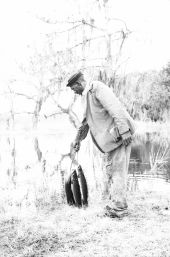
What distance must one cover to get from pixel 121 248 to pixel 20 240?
102 centimetres

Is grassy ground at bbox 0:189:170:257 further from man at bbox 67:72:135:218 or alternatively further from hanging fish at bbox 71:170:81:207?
man at bbox 67:72:135:218

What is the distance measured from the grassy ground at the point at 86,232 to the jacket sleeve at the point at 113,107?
1.04 m

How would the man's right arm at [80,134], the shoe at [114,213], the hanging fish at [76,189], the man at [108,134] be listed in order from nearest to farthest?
the man at [108,134], the shoe at [114,213], the man's right arm at [80,134], the hanging fish at [76,189]

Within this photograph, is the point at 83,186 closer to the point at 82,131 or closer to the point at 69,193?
the point at 69,193

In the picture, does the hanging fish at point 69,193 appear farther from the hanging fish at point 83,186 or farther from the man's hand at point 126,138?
the man's hand at point 126,138

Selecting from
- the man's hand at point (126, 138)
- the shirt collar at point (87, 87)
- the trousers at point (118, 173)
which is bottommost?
the trousers at point (118, 173)

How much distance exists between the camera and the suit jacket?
4.52 metres

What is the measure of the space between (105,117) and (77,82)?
0.51 m

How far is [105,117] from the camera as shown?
4.75 metres

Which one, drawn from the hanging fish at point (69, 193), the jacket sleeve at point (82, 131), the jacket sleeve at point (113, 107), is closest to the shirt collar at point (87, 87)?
the jacket sleeve at point (113, 107)

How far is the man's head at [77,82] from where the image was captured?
469cm

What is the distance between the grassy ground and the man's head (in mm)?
1472

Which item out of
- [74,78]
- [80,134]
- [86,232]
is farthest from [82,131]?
[86,232]

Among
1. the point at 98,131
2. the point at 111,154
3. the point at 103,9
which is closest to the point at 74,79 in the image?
the point at 98,131
